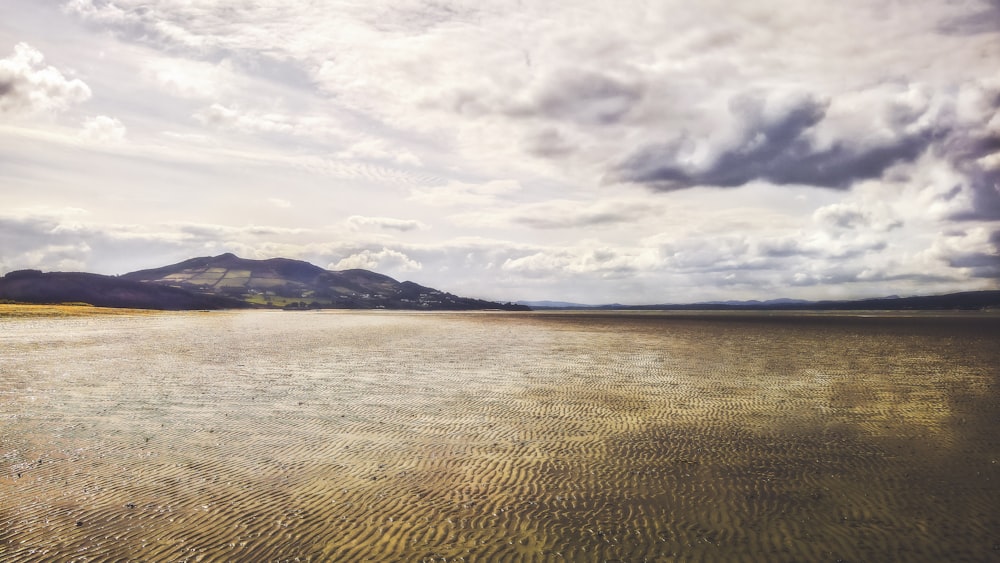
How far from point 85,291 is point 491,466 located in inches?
6942

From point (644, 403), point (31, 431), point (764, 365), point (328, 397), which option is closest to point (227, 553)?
point (31, 431)

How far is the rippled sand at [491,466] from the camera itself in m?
8.41

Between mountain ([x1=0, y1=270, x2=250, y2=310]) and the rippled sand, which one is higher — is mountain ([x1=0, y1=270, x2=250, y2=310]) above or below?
above

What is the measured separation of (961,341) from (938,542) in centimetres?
5437

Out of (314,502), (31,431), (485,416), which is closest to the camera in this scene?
(314,502)

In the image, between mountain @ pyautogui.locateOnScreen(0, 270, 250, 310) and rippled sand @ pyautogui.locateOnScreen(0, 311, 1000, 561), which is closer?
rippled sand @ pyautogui.locateOnScreen(0, 311, 1000, 561)

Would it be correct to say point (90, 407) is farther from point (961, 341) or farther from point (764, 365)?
point (961, 341)

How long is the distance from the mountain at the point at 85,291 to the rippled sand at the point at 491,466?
493 ft

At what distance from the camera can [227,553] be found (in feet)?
25.7

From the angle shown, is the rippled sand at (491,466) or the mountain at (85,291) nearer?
the rippled sand at (491,466)

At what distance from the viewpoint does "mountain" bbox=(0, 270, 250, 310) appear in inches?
5531

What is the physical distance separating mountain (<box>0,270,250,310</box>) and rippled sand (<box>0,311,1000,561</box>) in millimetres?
150277

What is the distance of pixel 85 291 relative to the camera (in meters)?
145

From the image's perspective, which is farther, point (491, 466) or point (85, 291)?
point (85, 291)
